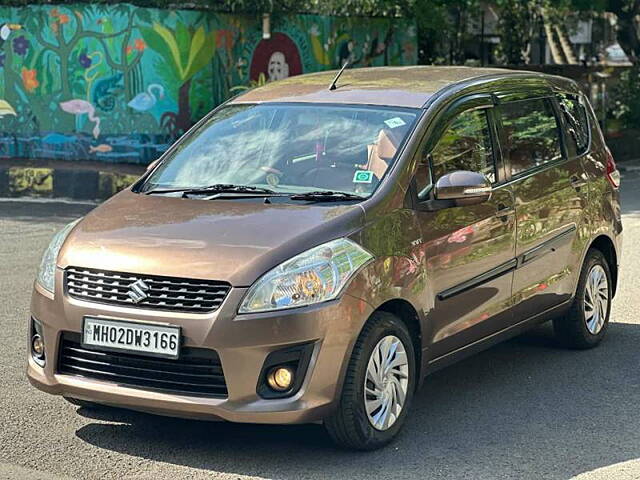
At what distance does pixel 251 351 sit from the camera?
16.4 ft

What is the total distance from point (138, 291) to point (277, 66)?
14.0m

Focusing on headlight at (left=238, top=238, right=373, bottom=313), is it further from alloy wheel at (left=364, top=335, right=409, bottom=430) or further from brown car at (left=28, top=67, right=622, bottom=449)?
alloy wheel at (left=364, top=335, right=409, bottom=430)

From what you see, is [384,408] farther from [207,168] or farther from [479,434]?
[207,168]

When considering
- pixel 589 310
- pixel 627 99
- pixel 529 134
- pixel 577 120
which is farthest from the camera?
pixel 627 99

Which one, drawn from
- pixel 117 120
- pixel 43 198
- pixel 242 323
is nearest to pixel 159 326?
pixel 242 323

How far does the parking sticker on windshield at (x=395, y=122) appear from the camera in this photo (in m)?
6.14

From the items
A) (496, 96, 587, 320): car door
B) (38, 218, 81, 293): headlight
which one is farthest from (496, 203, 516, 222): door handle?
(38, 218, 81, 293): headlight

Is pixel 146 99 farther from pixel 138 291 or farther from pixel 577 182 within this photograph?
pixel 138 291

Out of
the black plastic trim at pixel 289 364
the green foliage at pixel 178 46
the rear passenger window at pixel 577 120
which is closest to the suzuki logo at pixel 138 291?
the black plastic trim at pixel 289 364

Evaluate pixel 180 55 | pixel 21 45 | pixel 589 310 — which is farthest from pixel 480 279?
pixel 21 45

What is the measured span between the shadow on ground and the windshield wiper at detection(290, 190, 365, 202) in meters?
1.14

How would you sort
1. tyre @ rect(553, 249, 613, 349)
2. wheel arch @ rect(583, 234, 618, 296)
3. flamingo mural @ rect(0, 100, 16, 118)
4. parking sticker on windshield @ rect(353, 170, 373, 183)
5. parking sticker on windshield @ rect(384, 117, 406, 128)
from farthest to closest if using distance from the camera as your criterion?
flamingo mural @ rect(0, 100, 16, 118) → wheel arch @ rect(583, 234, 618, 296) → tyre @ rect(553, 249, 613, 349) → parking sticker on windshield @ rect(384, 117, 406, 128) → parking sticker on windshield @ rect(353, 170, 373, 183)

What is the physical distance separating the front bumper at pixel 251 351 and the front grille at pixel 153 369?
4 centimetres

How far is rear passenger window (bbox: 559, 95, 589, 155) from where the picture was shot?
7680 mm
